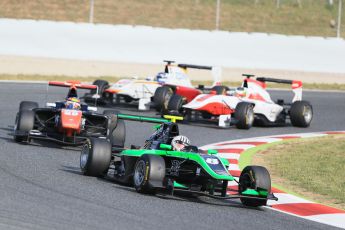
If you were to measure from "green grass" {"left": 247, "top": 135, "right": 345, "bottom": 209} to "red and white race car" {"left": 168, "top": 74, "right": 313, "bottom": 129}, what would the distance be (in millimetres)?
1804

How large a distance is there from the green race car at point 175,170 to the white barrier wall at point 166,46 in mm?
18800

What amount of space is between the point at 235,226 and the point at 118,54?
73.9ft

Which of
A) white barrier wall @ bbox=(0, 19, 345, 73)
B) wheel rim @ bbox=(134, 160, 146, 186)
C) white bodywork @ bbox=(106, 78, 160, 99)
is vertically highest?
white barrier wall @ bbox=(0, 19, 345, 73)

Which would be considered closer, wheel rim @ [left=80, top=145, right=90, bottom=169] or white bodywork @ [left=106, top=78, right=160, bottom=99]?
wheel rim @ [left=80, top=145, right=90, bottom=169]

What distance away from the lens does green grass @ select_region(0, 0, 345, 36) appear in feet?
122

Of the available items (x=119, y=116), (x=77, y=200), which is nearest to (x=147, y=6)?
(x=119, y=116)

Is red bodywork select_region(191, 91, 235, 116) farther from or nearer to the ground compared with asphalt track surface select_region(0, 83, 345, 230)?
farther from the ground

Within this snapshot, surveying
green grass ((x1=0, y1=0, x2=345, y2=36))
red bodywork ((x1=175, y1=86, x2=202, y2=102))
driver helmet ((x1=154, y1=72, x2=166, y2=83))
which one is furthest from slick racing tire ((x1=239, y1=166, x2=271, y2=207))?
green grass ((x1=0, y1=0, x2=345, y2=36))

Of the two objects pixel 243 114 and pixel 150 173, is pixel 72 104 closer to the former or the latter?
pixel 150 173

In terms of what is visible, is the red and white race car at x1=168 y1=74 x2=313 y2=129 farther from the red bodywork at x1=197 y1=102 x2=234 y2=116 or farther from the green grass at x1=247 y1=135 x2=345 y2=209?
the green grass at x1=247 y1=135 x2=345 y2=209

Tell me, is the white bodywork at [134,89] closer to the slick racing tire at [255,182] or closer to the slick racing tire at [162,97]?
the slick racing tire at [162,97]

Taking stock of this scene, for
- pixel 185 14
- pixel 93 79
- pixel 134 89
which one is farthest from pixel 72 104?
pixel 185 14

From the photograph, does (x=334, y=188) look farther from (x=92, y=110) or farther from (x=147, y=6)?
(x=147, y=6)

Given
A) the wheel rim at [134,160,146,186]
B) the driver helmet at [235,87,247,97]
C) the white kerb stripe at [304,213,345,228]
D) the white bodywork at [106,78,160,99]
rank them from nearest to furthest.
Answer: the white kerb stripe at [304,213,345,228], the wheel rim at [134,160,146,186], the driver helmet at [235,87,247,97], the white bodywork at [106,78,160,99]
